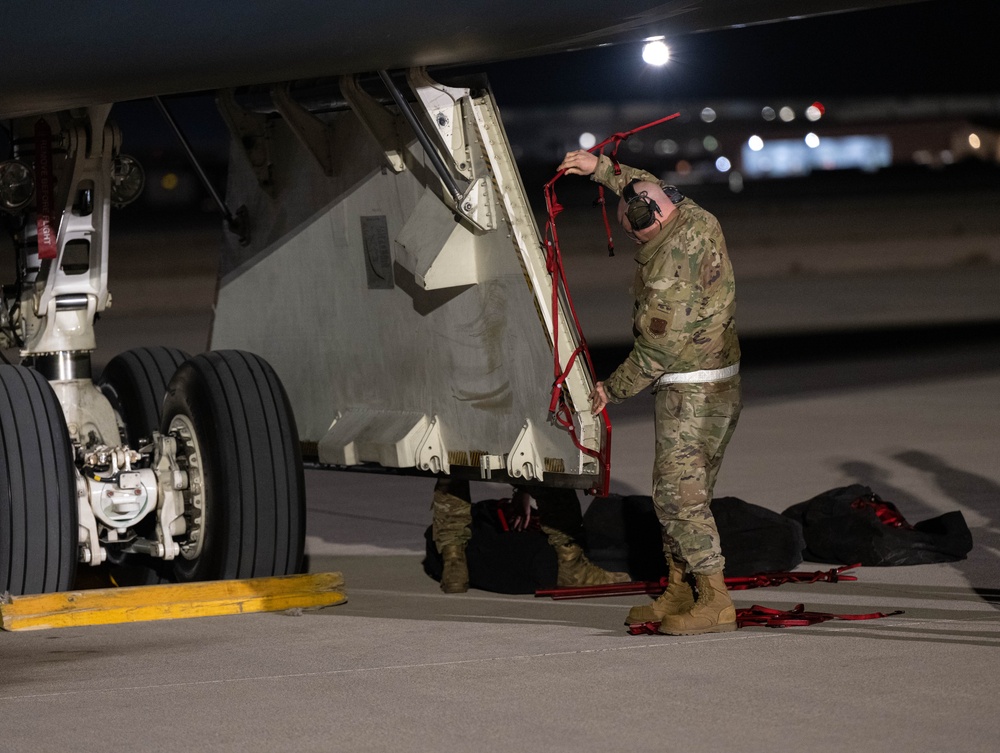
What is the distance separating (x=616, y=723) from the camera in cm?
455

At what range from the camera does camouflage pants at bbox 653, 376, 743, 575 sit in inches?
227

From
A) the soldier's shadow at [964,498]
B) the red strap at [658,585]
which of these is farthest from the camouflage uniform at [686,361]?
the soldier's shadow at [964,498]

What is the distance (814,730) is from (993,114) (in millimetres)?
105495

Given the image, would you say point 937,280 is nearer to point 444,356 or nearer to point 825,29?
point 444,356

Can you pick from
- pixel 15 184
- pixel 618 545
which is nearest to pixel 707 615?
pixel 618 545

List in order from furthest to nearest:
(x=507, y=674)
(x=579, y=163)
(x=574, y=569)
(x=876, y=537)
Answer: (x=876, y=537), (x=574, y=569), (x=579, y=163), (x=507, y=674)

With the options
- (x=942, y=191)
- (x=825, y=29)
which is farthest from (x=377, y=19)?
(x=825, y=29)

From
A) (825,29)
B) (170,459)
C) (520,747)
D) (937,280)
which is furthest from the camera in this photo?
(825,29)

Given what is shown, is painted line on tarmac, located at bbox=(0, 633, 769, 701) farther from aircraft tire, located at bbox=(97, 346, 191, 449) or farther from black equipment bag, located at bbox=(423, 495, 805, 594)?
aircraft tire, located at bbox=(97, 346, 191, 449)

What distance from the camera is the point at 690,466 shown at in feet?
18.9

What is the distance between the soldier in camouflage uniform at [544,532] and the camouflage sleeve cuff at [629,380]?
1.04 meters

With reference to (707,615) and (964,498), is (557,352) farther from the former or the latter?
(964,498)

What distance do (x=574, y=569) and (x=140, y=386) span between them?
241cm

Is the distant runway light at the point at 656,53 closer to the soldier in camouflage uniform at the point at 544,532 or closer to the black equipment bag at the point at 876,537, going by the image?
the soldier in camouflage uniform at the point at 544,532
